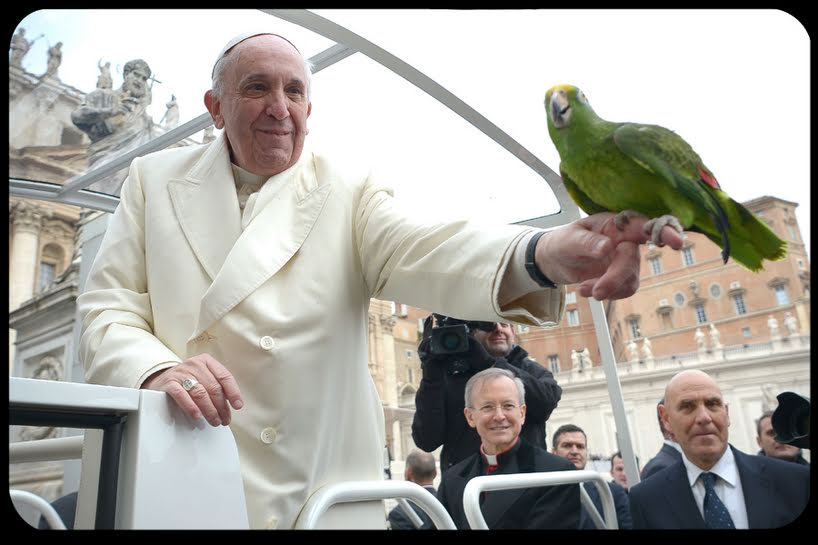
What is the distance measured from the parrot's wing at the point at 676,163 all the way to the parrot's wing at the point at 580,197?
3.9 inches

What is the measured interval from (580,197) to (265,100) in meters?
0.87

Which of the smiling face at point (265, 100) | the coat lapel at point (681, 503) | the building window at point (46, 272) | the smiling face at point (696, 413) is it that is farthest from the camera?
the building window at point (46, 272)

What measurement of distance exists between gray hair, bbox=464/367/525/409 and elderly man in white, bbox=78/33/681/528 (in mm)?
1469

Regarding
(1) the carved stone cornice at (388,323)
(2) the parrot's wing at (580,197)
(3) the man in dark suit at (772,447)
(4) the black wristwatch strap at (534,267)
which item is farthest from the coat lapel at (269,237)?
(1) the carved stone cornice at (388,323)

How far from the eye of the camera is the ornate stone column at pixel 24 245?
67.7ft

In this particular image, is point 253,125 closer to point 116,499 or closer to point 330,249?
point 330,249

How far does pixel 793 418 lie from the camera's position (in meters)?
1.24

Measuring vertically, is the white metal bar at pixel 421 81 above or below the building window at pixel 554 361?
above

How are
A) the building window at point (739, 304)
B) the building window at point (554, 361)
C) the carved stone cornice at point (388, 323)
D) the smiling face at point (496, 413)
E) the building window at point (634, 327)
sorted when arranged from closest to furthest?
1. the smiling face at point (496, 413)
2. the building window at point (554, 361)
3. the building window at point (634, 327)
4. the building window at point (739, 304)
5. the carved stone cornice at point (388, 323)

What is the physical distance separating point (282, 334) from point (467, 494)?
89 cm

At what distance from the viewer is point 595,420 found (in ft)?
33.1

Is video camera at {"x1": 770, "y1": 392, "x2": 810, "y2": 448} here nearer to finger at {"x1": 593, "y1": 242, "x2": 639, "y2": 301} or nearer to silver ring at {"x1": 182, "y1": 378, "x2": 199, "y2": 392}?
finger at {"x1": 593, "y1": 242, "x2": 639, "y2": 301}

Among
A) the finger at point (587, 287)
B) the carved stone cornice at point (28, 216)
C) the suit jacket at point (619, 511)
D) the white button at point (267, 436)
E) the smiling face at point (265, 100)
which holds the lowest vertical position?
the suit jacket at point (619, 511)

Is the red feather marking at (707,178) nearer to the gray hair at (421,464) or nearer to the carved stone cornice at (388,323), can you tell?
the gray hair at (421,464)
